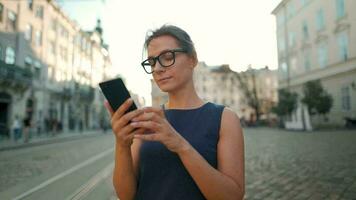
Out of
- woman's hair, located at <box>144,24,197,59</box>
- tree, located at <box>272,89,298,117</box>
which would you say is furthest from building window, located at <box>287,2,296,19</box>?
woman's hair, located at <box>144,24,197,59</box>

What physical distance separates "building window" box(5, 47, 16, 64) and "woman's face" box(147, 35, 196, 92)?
28499 millimetres

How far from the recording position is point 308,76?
38.1 metres

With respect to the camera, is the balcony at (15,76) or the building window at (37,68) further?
the building window at (37,68)

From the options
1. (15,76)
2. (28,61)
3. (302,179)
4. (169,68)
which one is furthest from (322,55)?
(169,68)

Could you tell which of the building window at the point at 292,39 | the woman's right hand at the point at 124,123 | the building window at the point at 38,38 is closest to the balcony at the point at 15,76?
the building window at the point at 38,38

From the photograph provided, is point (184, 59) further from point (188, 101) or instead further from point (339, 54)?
point (339, 54)

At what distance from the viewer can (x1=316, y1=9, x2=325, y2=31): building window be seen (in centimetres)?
3278

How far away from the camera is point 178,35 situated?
1.78 metres

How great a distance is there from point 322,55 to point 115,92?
37.2m

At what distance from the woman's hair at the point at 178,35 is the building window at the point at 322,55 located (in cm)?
3578

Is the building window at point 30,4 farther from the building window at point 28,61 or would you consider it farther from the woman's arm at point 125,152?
the woman's arm at point 125,152

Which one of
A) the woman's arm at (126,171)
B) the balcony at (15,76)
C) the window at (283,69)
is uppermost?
the window at (283,69)

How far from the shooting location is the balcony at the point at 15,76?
2656cm

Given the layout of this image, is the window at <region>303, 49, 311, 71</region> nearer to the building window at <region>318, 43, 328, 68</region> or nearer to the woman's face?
the building window at <region>318, 43, 328, 68</region>
